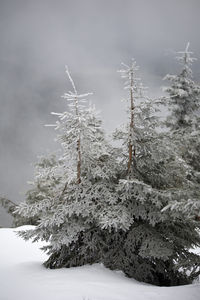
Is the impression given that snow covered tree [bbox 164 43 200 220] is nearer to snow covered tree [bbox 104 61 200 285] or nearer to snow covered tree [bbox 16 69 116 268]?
snow covered tree [bbox 104 61 200 285]

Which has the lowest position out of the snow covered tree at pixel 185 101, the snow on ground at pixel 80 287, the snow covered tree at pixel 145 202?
the snow on ground at pixel 80 287

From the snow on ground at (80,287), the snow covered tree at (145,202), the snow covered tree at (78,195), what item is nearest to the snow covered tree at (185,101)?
the snow covered tree at (145,202)

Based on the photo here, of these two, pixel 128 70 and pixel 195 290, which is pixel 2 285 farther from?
pixel 128 70

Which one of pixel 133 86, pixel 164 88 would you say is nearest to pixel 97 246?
pixel 133 86

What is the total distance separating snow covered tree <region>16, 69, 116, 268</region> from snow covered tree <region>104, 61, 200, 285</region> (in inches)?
17.6

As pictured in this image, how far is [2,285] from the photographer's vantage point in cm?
505

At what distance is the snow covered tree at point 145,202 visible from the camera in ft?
18.8

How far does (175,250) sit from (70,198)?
3.01m

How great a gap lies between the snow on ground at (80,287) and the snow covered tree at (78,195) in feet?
1.93

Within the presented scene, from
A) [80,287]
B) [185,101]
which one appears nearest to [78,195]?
[80,287]

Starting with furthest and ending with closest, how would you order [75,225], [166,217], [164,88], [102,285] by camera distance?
1. [164,88]
2. [75,225]
3. [166,217]
4. [102,285]

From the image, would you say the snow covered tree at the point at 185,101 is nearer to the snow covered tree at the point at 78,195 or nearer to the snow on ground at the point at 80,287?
the snow covered tree at the point at 78,195

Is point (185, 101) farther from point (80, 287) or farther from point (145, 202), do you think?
point (80, 287)

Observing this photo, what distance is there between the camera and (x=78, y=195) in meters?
6.03
